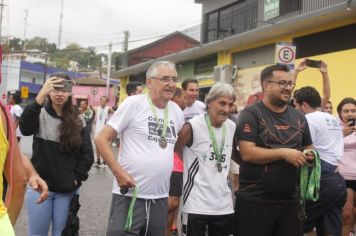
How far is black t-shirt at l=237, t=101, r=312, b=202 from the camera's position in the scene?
14.5 ft

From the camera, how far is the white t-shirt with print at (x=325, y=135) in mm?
5645

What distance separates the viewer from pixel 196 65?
88.1 ft

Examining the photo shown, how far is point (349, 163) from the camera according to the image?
672 centimetres

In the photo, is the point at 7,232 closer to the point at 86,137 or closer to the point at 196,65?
the point at 86,137

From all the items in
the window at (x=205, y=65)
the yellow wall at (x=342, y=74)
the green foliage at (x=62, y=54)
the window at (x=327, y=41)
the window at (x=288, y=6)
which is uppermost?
the green foliage at (x=62, y=54)

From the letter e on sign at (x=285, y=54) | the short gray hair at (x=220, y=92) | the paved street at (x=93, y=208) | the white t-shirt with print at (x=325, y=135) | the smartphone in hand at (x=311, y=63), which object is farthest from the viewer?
the letter e on sign at (x=285, y=54)

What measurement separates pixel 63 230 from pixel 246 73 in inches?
674

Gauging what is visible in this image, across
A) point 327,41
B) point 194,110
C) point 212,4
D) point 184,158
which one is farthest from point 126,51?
point 184,158

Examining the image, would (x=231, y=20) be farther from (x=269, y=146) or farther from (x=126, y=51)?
(x=269, y=146)

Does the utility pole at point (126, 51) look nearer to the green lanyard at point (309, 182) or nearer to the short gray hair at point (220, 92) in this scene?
the short gray hair at point (220, 92)

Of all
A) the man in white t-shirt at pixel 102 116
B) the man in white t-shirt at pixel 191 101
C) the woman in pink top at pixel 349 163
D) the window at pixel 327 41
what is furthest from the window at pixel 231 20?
the woman in pink top at pixel 349 163

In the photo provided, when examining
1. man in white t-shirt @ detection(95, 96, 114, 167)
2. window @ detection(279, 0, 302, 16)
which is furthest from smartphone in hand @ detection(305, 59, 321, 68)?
window @ detection(279, 0, 302, 16)

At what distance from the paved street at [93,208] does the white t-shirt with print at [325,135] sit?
10.5 ft

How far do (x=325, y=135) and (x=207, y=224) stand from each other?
178 centimetres
